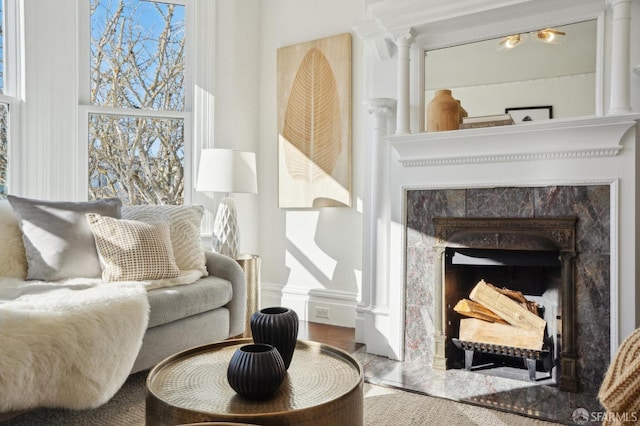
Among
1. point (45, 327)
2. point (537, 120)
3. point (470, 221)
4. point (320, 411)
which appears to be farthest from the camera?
point (470, 221)

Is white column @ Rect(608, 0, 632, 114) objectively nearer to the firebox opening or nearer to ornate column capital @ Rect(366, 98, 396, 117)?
the firebox opening

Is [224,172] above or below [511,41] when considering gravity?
below

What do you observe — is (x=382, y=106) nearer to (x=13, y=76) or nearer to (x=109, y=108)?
(x=109, y=108)

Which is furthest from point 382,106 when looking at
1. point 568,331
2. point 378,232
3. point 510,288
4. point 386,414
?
point 386,414

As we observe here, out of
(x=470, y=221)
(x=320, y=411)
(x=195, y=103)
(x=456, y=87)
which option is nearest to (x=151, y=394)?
(x=320, y=411)

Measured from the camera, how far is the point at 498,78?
8.04 feet

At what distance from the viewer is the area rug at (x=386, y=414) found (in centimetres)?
188

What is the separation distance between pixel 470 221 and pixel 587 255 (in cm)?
58

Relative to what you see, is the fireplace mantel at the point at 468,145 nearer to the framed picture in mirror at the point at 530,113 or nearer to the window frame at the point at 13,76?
the framed picture in mirror at the point at 530,113

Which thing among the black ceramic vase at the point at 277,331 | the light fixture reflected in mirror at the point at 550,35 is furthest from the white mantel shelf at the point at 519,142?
the black ceramic vase at the point at 277,331

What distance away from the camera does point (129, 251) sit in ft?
7.61

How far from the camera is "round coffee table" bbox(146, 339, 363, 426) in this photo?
1.08m

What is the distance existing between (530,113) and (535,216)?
0.54 metres

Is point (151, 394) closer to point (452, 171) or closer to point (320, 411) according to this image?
point (320, 411)
